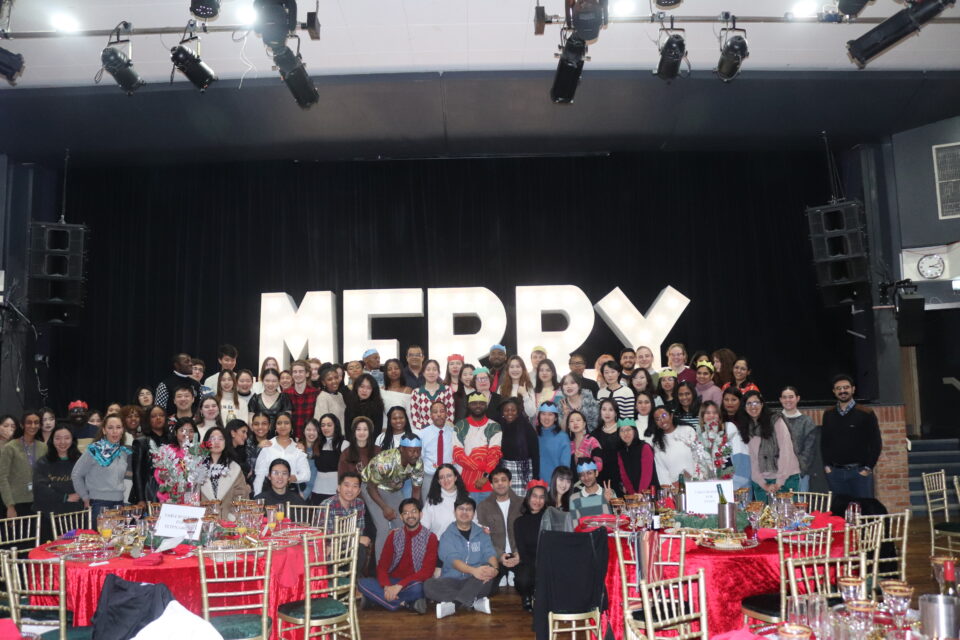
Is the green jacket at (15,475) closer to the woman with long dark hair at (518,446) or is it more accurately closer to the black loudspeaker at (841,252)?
the woman with long dark hair at (518,446)

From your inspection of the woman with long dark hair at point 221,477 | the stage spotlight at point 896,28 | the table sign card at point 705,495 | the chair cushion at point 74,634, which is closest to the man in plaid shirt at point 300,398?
the woman with long dark hair at point 221,477

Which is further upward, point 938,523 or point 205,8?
point 205,8

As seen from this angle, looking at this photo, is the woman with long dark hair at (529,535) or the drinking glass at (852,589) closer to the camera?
the drinking glass at (852,589)

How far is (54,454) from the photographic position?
6055 millimetres

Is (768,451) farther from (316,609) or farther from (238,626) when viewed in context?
(238,626)

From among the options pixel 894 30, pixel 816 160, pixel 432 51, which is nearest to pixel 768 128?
pixel 816 160

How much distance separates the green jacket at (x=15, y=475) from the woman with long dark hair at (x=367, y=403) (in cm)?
240

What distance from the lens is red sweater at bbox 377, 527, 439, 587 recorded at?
18.3ft

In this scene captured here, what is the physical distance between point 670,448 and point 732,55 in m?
3.27

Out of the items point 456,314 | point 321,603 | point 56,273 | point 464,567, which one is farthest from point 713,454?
point 56,273

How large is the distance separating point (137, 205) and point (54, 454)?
4788 mm

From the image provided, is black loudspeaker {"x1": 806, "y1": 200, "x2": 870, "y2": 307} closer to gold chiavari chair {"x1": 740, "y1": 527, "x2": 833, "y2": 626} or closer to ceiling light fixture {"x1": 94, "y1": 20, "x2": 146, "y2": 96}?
gold chiavari chair {"x1": 740, "y1": 527, "x2": 833, "y2": 626}

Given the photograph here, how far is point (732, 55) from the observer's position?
261 inches

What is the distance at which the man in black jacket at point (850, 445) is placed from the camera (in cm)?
626
